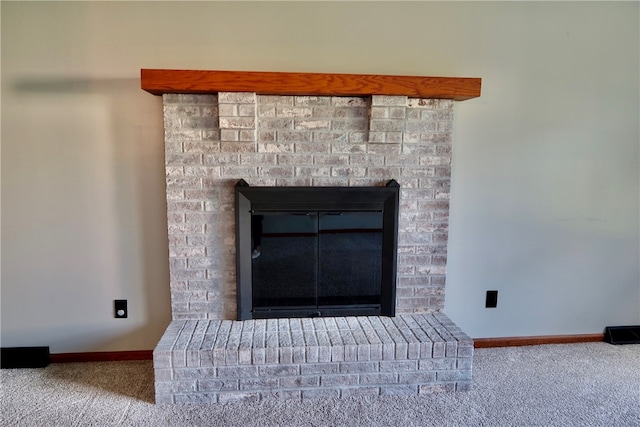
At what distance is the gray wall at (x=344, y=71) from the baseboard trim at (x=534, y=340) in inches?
1.8

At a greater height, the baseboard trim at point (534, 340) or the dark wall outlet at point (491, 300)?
the dark wall outlet at point (491, 300)

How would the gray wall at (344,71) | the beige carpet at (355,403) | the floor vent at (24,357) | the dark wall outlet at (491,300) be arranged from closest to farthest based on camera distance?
the beige carpet at (355,403) → the gray wall at (344,71) → the floor vent at (24,357) → the dark wall outlet at (491,300)

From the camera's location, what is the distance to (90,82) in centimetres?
211

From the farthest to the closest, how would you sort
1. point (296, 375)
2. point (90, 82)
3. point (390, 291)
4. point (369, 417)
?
point (390, 291), point (90, 82), point (296, 375), point (369, 417)

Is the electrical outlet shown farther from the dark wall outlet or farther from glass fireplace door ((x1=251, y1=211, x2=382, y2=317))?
the dark wall outlet

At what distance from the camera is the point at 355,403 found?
193cm

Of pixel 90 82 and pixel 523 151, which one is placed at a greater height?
pixel 90 82

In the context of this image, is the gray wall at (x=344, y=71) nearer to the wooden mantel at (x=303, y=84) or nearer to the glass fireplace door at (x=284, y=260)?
the wooden mantel at (x=303, y=84)

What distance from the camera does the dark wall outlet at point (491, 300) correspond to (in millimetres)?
2490

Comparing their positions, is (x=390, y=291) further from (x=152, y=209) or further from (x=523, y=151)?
(x=152, y=209)

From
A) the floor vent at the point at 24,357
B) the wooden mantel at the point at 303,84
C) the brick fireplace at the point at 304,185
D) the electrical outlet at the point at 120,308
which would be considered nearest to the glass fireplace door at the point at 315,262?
the brick fireplace at the point at 304,185

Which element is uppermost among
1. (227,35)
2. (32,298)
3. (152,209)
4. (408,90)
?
(227,35)

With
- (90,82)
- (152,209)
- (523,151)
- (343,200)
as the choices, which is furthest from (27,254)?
(523,151)

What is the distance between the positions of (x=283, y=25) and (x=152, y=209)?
1.23 m
